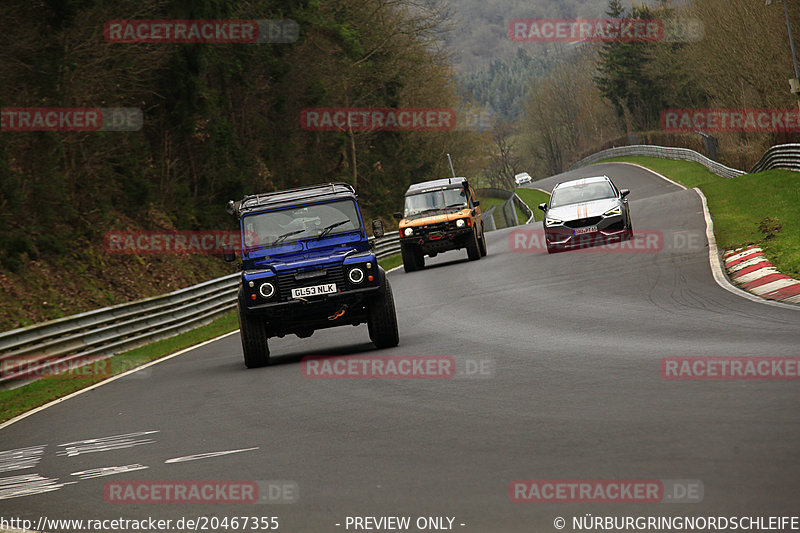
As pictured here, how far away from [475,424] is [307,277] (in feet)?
18.3

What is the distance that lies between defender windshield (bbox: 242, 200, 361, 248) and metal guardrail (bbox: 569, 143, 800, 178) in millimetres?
25384

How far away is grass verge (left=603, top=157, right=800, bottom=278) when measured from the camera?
16.4 metres

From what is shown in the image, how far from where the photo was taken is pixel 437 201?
28047mm

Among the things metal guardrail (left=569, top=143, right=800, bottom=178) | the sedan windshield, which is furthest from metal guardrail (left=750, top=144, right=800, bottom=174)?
the sedan windshield

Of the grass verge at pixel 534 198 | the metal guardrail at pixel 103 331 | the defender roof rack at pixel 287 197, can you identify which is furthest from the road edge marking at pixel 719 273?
the grass verge at pixel 534 198

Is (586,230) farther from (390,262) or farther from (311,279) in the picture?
(390,262)

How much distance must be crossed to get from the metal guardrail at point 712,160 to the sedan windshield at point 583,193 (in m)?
13.7

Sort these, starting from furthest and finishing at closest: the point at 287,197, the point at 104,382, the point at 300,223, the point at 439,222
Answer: the point at 439,222 < the point at 104,382 < the point at 287,197 < the point at 300,223

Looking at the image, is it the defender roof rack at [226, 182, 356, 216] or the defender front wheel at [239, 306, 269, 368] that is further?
the defender roof rack at [226, 182, 356, 216]

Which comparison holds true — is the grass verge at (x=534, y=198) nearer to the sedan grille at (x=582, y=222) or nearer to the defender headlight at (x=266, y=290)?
the sedan grille at (x=582, y=222)

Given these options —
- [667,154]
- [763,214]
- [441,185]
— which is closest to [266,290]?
[763,214]

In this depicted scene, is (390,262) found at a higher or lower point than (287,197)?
lower

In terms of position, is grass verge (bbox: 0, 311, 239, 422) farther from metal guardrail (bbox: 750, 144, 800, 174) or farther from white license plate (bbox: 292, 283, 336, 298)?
metal guardrail (bbox: 750, 144, 800, 174)

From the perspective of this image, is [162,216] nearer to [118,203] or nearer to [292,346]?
[118,203]
